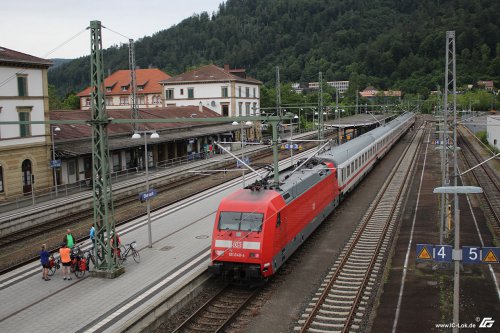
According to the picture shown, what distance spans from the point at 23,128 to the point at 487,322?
30.3 m

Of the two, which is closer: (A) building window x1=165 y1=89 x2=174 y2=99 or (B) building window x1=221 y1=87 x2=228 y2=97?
(B) building window x1=221 y1=87 x2=228 y2=97

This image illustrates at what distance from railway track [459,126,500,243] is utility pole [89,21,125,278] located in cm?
1675

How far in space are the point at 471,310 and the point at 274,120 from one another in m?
8.83

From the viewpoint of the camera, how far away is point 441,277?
1761 centimetres

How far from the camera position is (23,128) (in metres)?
33.8

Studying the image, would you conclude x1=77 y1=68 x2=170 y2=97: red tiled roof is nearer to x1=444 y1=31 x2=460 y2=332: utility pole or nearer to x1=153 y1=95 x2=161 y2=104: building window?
x1=153 y1=95 x2=161 y2=104: building window

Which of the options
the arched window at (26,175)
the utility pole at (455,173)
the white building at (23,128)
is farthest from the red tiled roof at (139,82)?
the utility pole at (455,173)

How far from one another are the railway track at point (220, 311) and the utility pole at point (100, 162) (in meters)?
4.22

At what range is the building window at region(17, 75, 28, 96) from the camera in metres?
34.0

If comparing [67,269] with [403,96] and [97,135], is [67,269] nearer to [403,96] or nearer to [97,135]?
[97,135]

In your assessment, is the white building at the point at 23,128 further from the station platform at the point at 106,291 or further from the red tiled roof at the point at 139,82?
the red tiled roof at the point at 139,82

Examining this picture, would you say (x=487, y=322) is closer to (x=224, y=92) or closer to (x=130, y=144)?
(x=130, y=144)

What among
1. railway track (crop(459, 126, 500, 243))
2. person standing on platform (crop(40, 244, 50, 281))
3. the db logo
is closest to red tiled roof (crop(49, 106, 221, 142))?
person standing on platform (crop(40, 244, 50, 281))

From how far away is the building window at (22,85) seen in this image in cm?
3397
